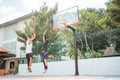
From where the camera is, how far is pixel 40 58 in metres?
17.1

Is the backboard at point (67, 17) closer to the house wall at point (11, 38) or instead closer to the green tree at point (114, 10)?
the green tree at point (114, 10)

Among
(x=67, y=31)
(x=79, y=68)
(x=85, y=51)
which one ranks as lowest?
(x=79, y=68)

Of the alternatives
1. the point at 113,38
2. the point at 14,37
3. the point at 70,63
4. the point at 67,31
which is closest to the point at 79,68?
the point at 70,63

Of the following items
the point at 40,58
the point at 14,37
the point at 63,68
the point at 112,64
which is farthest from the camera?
the point at 14,37

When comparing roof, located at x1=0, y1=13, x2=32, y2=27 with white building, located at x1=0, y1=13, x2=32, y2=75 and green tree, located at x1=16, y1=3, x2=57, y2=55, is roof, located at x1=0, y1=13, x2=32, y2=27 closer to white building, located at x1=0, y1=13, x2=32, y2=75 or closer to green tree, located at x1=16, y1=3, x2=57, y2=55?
white building, located at x1=0, y1=13, x2=32, y2=75

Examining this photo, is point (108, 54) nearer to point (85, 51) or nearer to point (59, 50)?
point (85, 51)

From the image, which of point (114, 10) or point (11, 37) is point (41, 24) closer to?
point (11, 37)

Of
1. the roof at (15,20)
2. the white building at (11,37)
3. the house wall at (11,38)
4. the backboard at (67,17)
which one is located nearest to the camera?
the backboard at (67,17)

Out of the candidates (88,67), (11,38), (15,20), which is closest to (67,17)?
(88,67)

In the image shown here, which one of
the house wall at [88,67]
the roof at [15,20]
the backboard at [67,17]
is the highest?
the roof at [15,20]

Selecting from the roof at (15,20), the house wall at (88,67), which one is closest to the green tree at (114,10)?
the house wall at (88,67)

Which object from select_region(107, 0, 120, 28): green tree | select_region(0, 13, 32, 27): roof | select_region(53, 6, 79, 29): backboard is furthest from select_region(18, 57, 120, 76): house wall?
select_region(0, 13, 32, 27): roof

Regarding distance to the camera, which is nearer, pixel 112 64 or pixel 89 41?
pixel 112 64

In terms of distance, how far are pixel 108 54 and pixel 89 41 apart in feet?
4.91
